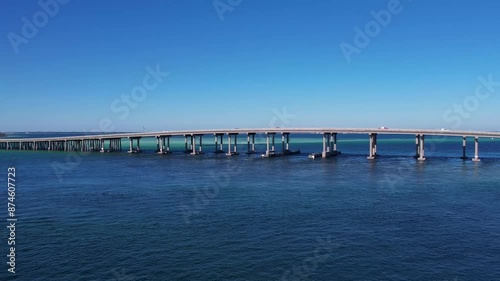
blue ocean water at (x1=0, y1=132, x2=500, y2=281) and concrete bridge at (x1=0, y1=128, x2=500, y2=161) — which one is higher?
concrete bridge at (x1=0, y1=128, x2=500, y2=161)

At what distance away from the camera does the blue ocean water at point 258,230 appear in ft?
95.4

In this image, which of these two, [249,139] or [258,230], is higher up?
[249,139]

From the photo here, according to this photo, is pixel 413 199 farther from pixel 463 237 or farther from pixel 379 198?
pixel 463 237

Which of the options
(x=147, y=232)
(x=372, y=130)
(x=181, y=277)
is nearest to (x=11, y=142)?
(x=372, y=130)

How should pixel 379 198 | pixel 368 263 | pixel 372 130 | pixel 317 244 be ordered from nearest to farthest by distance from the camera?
pixel 368 263 → pixel 317 244 → pixel 379 198 → pixel 372 130

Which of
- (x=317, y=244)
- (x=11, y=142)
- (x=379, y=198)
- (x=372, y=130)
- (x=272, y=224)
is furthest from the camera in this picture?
(x=11, y=142)

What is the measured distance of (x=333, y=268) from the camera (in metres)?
29.5

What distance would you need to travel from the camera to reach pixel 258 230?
3881 centimetres

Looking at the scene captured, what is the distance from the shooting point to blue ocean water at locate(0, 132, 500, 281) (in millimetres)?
29078

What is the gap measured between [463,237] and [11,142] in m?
206

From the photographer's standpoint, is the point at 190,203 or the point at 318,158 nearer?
the point at 190,203

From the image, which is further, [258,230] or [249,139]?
[249,139]

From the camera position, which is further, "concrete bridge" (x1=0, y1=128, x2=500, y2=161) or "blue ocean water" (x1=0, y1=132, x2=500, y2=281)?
"concrete bridge" (x1=0, y1=128, x2=500, y2=161)

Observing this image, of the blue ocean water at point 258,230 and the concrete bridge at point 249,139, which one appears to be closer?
the blue ocean water at point 258,230
